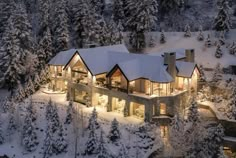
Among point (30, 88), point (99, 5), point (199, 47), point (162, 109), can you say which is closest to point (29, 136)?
point (30, 88)

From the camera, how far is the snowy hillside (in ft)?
170

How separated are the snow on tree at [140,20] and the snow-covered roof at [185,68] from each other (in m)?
18.0

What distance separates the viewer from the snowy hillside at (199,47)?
5191cm

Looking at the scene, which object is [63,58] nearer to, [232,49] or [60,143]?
[60,143]

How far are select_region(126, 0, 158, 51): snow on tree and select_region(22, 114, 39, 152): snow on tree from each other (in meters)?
28.5

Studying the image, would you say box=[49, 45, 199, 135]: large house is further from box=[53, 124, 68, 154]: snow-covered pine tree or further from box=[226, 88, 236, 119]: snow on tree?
box=[53, 124, 68, 154]: snow-covered pine tree

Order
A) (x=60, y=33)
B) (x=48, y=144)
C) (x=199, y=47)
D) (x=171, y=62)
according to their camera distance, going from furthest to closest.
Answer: (x=199, y=47) < (x=60, y=33) < (x=171, y=62) < (x=48, y=144)

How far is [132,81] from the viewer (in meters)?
39.2

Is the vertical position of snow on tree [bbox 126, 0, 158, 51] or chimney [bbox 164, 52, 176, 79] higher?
snow on tree [bbox 126, 0, 158, 51]

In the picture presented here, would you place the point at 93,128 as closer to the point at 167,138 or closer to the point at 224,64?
the point at 167,138

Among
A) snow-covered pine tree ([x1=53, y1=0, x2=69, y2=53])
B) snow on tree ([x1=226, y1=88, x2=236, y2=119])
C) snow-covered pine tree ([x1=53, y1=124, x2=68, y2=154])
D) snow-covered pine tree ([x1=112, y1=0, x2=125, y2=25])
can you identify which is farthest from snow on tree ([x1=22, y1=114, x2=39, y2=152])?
snow-covered pine tree ([x1=112, y1=0, x2=125, y2=25])

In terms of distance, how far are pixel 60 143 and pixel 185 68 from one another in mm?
16713

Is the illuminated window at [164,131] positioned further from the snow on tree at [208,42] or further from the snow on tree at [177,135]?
the snow on tree at [208,42]

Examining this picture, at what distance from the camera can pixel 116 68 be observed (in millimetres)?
39562
